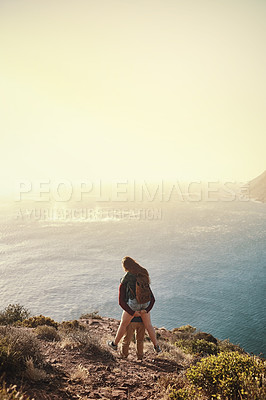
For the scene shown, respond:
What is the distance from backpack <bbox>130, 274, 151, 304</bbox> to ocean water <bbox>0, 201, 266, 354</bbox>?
2610 cm

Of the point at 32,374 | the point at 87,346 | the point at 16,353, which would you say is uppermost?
the point at 16,353

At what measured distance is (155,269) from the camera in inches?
2074

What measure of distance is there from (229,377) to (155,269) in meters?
50.6

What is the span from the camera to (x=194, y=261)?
56.7 m

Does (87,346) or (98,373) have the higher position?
(98,373)

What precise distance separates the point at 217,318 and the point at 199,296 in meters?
7.23

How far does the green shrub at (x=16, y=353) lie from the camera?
153 inches

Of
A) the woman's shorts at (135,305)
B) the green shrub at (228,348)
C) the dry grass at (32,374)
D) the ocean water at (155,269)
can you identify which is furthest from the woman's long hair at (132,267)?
the ocean water at (155,269)

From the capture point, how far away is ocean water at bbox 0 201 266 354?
113ft

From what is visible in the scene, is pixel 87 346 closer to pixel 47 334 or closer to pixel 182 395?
pixel 47 334

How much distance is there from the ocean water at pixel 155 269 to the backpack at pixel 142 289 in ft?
85.6

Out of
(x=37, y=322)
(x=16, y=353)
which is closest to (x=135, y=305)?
(x=16, y=353)

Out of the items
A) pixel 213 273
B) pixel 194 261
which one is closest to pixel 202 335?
pixel 213 273

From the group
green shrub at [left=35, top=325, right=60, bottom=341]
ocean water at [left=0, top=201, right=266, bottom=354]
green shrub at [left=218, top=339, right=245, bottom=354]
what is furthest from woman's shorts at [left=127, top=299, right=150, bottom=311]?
ocean water at [left=0, top=201, right=266, bottom=354]
